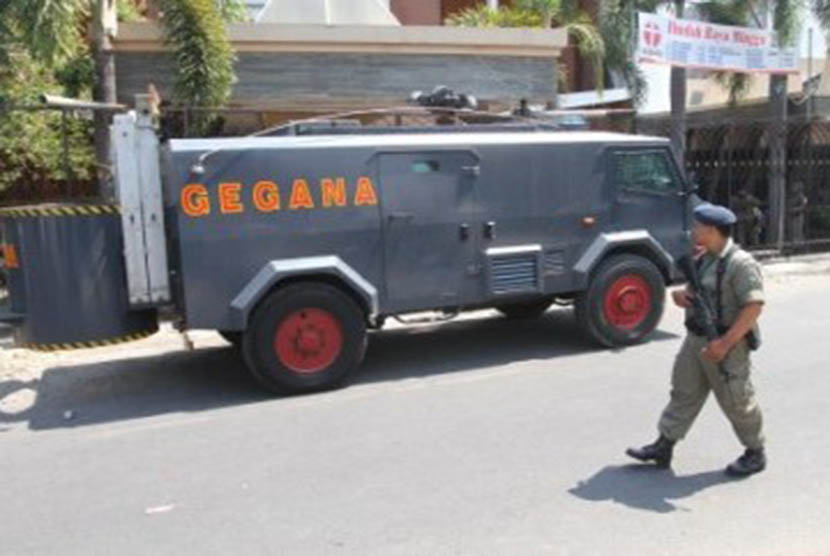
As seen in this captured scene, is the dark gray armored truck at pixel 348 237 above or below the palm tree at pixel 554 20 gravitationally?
below

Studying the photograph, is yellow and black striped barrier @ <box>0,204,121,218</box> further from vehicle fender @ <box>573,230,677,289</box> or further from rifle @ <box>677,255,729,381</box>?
rifle @ <box>677,255,729,381</box>

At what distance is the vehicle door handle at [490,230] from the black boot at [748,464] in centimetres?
339

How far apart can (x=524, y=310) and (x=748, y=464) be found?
478 cm

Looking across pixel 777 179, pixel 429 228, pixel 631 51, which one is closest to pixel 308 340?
pixel 429 228

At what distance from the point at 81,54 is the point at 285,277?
821 cm

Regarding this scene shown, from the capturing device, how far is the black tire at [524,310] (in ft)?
31.4

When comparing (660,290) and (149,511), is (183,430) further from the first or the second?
(660,290)

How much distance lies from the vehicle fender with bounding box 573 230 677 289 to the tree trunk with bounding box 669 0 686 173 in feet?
20.8

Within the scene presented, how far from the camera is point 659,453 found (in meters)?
5.20

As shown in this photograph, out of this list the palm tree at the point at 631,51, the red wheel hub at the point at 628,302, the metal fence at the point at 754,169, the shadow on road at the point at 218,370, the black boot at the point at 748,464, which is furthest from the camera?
the metal fence at the point at 754,169

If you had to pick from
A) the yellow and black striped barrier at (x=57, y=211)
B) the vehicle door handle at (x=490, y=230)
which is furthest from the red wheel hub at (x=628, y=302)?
the yellow and black striped barrier at (x=57, y=211)

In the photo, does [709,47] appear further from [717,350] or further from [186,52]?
[717,350]

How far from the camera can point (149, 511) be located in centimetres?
490

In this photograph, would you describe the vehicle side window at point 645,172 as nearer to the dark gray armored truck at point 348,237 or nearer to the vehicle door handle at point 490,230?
the dark gray armored truck at point 348,237
